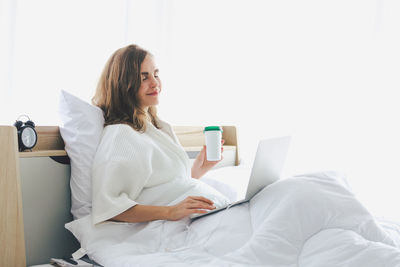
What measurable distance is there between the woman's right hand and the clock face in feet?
1.71

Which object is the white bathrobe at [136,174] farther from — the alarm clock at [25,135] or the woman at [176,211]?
the alarm clock at [25,135]

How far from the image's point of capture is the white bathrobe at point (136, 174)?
1.34 metres

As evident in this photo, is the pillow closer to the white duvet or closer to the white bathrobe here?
the white bathrobe

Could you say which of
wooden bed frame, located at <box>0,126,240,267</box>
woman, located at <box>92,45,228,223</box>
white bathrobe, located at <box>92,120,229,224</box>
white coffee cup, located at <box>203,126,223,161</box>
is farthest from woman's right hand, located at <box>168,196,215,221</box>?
wooden bed frame, located at <box>0,126,240,267</box>

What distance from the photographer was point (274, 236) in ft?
3.51

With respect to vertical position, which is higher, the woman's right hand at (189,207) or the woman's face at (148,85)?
the woman's face at (148,85)

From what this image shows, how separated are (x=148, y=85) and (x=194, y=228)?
0.66 meters

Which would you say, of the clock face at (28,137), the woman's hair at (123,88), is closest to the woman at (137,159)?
the woman's hair at (123,88)

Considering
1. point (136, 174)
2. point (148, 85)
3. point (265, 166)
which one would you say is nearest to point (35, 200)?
point (136, 174)

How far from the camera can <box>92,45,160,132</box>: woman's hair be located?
1607mm

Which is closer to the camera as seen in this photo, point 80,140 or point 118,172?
point 118,172

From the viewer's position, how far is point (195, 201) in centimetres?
132

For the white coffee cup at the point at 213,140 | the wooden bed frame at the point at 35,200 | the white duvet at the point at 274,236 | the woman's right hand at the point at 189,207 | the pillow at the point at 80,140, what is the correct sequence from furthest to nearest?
the white coffee cup at the point at 213,140
the pillow at the point at 80,140
the woman's right hand at the point at 189,207
the wooden bed frame at the point at 35,200
the white duvet at the point at 274,236

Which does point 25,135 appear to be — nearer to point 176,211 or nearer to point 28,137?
point 28,137
